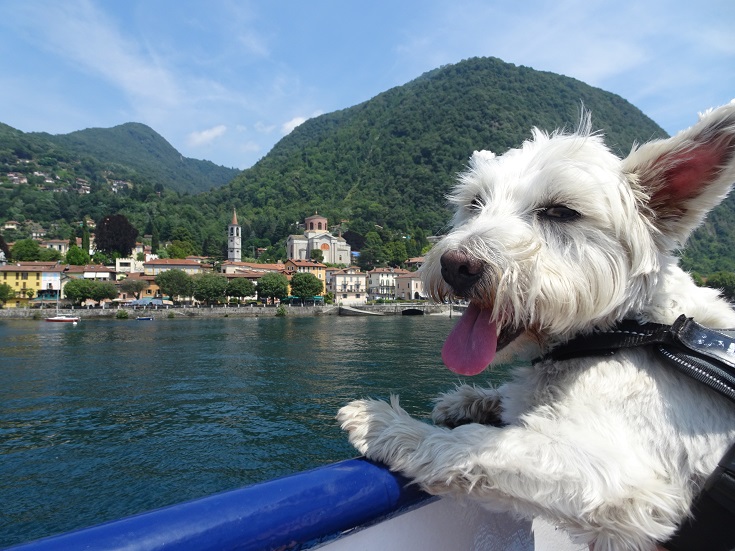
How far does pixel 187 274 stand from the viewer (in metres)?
89.8

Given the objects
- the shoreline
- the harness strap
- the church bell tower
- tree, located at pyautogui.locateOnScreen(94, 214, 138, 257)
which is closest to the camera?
the harness strap

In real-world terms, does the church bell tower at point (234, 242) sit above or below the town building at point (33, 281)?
above

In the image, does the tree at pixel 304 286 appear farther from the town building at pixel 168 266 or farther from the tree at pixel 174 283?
the town building at pixel 168 266

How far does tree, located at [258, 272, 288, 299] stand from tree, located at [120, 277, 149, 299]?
67.1ft

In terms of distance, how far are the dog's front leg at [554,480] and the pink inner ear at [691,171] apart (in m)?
0.79

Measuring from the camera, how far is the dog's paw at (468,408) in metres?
1.73

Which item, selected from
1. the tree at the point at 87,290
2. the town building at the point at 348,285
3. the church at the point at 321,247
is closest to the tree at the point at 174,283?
the tree at the point at 87,290

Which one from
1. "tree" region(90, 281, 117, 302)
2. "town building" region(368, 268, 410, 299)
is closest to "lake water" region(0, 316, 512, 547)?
"tree" region(90, 281, 117, 302)

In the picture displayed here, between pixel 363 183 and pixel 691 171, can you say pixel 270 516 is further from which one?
pixel 363 183

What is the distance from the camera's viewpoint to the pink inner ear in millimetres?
1366

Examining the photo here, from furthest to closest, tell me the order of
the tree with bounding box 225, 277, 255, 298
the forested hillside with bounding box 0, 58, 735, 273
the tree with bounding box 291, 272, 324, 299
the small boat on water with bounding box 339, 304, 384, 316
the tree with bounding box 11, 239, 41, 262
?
the forested hillside with bounding box 0, 58, 735, 273, the tree with bounding box 11, 239, 41, 262, the tree with bounding box 291, 272, 324, 299, the tree with bounding box 225, 277, 255, 298, the small boat on water with bounding box 339, 304, 384, 316

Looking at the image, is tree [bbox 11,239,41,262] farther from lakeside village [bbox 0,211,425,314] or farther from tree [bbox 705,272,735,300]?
tree [bbox 705,272,735,300]

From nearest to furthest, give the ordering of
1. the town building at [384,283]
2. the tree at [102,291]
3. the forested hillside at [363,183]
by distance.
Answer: the tree at [102,291], the town building at [384,283], the forested hillside at [363,183]

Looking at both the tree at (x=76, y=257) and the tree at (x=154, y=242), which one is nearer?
the tree at (x=76, y=257)
